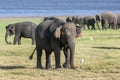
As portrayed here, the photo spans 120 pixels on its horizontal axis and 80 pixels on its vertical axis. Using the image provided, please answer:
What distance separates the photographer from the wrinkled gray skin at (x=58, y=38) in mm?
14891

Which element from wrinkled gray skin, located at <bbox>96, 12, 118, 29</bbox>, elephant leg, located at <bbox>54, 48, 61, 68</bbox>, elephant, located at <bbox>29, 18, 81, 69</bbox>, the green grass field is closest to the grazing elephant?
the green grass field

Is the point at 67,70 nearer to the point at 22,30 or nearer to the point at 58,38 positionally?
the point at 58,38

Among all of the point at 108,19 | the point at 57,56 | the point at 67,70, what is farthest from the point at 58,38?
the point at 108,19

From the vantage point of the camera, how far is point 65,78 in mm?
13891

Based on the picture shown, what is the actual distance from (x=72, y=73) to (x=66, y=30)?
1.28 m

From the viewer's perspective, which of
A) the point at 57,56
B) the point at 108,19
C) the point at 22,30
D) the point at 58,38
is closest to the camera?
the point at 58,38

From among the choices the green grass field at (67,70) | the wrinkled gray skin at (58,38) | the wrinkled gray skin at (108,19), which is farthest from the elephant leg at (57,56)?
the wrinkled gray skin at (108,19)

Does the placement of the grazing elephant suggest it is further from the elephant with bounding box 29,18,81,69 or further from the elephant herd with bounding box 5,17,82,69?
the elephant with bounding box 29,18,81,69

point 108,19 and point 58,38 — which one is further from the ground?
point 58,38

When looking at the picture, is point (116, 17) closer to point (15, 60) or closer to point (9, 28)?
point (9, 28)

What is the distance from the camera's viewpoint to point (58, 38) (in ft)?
49.1

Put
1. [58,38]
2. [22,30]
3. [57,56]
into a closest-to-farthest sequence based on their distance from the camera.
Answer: [58,38] → [57,56] → [22,30]

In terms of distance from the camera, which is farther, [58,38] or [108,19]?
→ [108,19]

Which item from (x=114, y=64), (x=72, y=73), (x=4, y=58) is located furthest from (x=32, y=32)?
(x=72, y=73)
